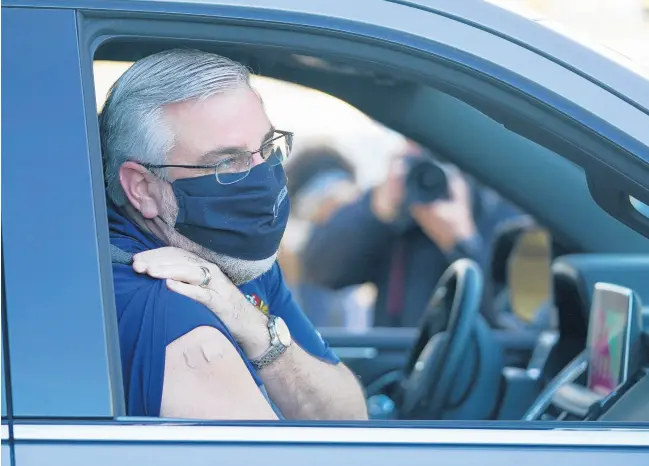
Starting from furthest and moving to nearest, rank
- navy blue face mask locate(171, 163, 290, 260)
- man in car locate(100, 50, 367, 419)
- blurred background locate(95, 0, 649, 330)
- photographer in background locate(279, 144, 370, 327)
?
1. photographer in background locate(279, 144, 370, 327)
2. blurred background locate(95, 0, 649, 330)
3. navy blue face mask locate(171, 163, 290, 260)
4. man in car locate(100, 50, 367, 419)

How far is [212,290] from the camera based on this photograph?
6.28 feet

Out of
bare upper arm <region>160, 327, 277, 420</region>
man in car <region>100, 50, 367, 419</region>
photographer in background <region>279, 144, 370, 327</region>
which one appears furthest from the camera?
photographer in background <region>279, 144, 370, 327</region>

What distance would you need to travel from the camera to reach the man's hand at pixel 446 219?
16.4ft

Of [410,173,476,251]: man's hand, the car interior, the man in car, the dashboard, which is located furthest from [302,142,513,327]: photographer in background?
the man in car

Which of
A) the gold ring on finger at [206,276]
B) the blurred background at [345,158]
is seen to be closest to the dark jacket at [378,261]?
the blurred background at [345,158]

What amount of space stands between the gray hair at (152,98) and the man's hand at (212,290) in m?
0.18

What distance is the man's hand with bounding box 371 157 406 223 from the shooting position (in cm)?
500

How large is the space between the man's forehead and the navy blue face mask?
0.20 ft

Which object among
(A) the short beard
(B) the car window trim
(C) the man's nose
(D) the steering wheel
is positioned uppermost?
(C) the man's nose

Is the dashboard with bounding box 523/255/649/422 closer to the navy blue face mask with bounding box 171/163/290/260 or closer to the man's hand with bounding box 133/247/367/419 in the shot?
the man's hand with bounding box 133/247/367/419

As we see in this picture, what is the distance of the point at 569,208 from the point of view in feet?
Result: 9.32

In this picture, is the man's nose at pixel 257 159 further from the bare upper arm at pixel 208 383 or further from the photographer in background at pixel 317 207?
the photographer in background at pixel 317 207

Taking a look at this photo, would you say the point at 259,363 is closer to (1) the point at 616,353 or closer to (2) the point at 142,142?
(2) the point at 142,142

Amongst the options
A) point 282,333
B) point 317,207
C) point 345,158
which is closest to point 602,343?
point 282,333
